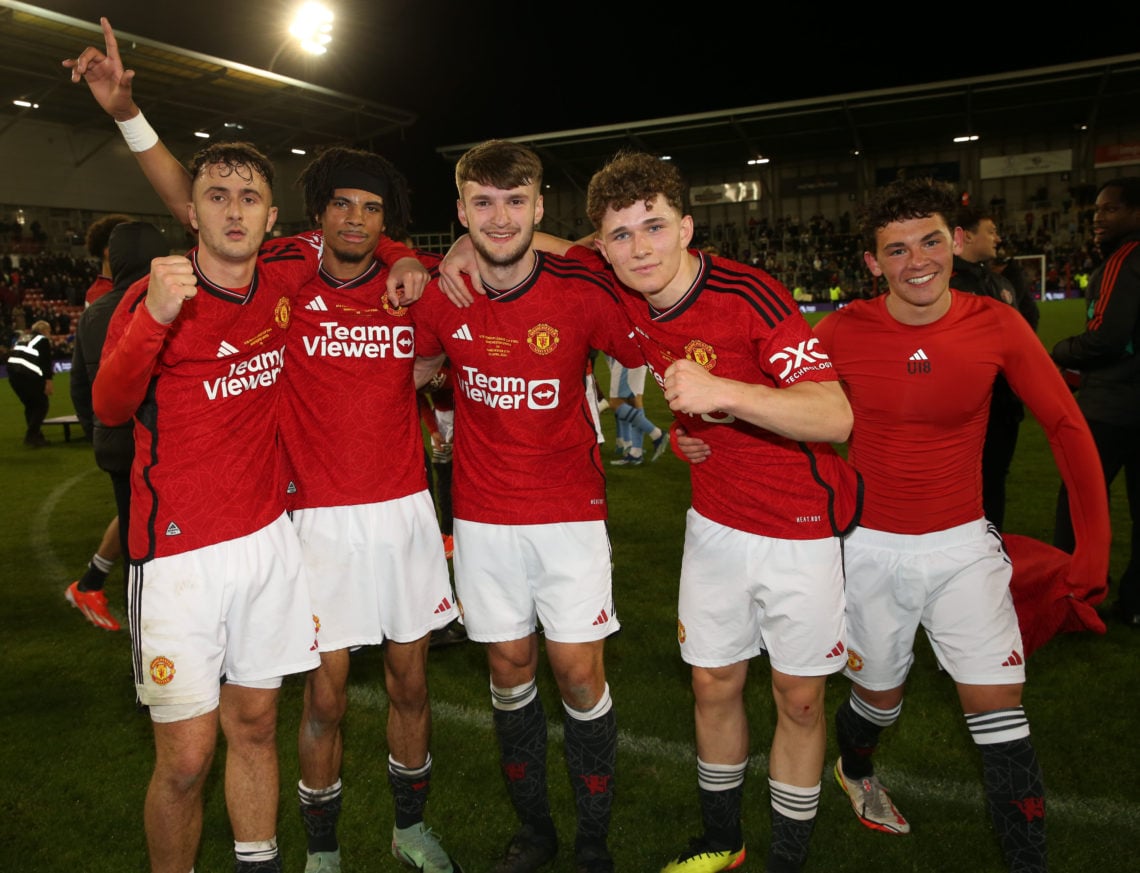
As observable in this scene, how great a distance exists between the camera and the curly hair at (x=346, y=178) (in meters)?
3.29

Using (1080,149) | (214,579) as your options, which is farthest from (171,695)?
(1080,149)

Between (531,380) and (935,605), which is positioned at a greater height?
(531,380)

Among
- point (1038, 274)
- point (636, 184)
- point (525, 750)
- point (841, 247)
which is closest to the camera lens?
point (636, 184)

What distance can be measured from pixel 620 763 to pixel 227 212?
2806 mm

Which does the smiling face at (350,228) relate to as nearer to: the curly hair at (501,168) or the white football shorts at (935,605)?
the curly hair at (501,168)

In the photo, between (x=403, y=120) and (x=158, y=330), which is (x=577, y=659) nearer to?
(x=158, y=330)

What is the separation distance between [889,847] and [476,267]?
8.73 feet

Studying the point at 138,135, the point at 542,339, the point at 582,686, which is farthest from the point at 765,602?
the point at 138,135

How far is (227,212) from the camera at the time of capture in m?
2.77

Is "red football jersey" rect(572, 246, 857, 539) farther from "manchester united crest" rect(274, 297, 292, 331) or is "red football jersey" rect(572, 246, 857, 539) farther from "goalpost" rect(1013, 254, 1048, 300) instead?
"goalpost" rect(1013, 254, 1048, 300)

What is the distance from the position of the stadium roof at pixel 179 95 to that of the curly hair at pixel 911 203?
83.6 feet

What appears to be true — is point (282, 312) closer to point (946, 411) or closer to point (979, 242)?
point (946, 411)

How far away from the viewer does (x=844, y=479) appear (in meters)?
3.03

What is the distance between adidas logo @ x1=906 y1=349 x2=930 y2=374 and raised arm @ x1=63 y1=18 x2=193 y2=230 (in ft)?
8.35
